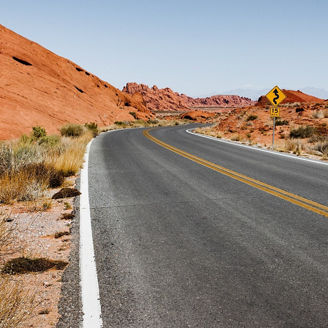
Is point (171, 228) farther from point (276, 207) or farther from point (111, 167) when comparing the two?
point (111, 167)

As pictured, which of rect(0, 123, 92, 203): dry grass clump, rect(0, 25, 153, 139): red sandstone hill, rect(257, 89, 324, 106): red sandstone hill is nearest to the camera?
rect(0, 123, 92, 203): dry grass clump

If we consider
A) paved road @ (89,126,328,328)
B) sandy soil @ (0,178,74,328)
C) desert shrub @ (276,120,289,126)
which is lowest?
sandy soil @ (0,178,74,328)

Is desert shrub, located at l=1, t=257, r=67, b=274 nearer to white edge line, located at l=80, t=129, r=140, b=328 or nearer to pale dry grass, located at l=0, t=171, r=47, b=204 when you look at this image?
white edge line, located at l=80, t=129, r=140, b=328

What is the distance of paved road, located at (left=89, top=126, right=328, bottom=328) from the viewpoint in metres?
2.96

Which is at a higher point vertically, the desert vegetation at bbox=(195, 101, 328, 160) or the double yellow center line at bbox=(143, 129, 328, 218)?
the desert vegetation at bbox=(195, 101, 328, 160)

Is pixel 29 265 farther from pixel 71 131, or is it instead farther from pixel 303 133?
pixel 303 133

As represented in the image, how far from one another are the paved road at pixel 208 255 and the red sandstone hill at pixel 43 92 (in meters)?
21.4

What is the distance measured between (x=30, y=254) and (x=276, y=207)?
4.33 meters

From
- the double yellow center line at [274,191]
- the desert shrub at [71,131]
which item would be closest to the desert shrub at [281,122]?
the desert shrub at [71,131]

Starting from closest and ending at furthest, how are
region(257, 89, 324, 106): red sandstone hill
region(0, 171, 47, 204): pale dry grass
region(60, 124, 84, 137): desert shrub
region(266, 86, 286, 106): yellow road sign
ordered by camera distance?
region(0, 171, 47, 204): pale dry grass < region(266, 86, 286, 106): yellow road sign < region(60, 124, 84, 137): desert shrub < region(257, 89, 324, 106): red sandstone hill

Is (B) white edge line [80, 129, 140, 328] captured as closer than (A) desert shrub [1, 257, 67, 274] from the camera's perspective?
Yes

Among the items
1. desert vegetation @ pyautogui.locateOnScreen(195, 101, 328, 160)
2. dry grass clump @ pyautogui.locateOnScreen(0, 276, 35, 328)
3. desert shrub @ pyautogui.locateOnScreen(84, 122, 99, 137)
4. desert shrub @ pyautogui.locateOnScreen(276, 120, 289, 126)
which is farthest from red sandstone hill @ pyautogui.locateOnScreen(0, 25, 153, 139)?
dry grass clump @ pyautogui.locateOnScreen(0, 276, 35, 328)

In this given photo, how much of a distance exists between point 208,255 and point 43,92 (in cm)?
3952

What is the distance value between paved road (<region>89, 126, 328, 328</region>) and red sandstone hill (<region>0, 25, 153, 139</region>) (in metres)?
21.4
